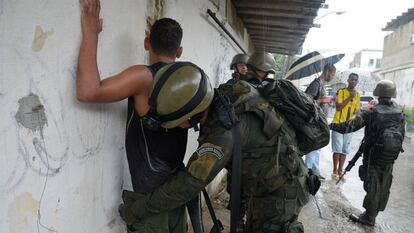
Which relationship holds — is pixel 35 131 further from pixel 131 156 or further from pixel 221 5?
pixel 221 5

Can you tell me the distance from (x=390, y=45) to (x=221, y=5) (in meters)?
22.0

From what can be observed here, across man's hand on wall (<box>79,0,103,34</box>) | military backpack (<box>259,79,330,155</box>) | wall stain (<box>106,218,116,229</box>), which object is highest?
man's hand on wall (<box>79,0,103,34</box>)

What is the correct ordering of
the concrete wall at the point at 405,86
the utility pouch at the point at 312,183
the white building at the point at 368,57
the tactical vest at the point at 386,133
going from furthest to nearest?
the white building at the point at 368,57 → the concrete wall at the point at 405,86 → the tactical vest at the point at 386,133 → the utility pouch at the point at 312,183

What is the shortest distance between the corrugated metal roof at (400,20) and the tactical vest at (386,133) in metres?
19.0

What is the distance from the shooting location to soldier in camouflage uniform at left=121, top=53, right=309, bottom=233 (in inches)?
66.1

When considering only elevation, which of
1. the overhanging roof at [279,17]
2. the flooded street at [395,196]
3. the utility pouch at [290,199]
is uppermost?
the overhanging roof at [279,17]

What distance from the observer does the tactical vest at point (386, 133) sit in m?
3.90

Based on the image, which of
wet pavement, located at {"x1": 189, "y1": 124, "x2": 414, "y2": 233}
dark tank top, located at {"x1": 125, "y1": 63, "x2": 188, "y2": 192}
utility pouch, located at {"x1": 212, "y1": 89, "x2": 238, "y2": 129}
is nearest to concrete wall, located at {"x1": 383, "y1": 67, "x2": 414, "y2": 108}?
wet pavement, located at {"x1": 189, "y1": 124, "x2": 414, "y2": 233}

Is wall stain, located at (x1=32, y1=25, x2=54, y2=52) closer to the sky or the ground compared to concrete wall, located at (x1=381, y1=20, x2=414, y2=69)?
closer to the ground

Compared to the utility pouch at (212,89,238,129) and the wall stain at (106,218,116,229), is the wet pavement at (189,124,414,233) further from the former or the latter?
the utility pouch at (212,89,238,129)

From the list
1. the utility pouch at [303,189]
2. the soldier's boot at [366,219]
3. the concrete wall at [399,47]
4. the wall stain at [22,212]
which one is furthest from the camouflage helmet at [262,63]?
→ the concrete wall at [399,47]

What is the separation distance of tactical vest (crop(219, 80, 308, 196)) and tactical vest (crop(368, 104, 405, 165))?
2216mm

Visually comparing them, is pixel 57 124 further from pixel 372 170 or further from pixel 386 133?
pixel 372 170

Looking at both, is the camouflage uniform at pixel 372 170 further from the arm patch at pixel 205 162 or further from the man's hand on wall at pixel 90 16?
the man's hand on wall at pixel 90 16
